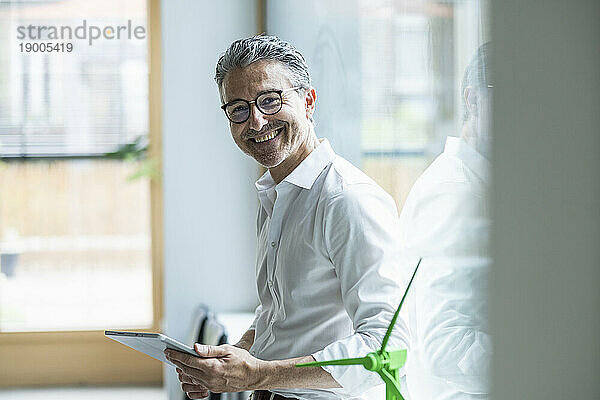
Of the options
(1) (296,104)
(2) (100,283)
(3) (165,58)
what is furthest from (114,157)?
(1) (296,104)

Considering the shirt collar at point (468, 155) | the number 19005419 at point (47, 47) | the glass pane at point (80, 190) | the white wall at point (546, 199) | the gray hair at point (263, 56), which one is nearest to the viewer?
the white wall at point (546, 199)

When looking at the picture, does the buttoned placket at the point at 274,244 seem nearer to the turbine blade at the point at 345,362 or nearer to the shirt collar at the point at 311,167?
the shirt collar at the point at 311,167

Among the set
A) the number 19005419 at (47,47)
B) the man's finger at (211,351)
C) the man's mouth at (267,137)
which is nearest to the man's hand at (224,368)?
the man's finger at (211,351)

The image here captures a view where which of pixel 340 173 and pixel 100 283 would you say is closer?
pixel 340 173

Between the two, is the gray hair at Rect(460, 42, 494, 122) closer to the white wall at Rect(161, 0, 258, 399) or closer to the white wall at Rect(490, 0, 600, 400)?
the white wall at Rect(490, 0, 600, 400)

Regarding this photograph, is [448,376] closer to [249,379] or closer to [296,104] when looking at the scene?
[249,379]

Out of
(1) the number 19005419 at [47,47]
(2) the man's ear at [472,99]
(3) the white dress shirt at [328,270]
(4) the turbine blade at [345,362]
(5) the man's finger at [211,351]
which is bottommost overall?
(5) the man's finger at [211,351]

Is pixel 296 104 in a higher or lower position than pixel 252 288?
higher

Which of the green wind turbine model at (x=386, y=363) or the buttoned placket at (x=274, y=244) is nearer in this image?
the green wind turbine model at (x=386, y=363)

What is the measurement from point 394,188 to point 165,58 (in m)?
1.76

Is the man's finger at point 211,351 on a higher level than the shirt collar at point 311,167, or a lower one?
lower

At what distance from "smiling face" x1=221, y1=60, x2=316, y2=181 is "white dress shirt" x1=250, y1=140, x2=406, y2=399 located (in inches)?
1.9

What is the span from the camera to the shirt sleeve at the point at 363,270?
1.21 m

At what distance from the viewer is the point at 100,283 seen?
414 centimetres
